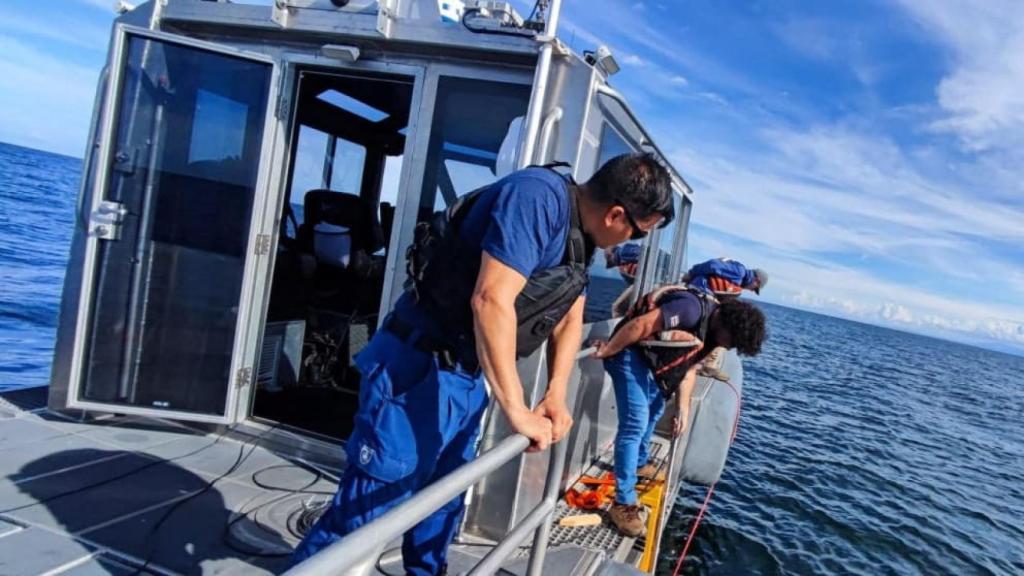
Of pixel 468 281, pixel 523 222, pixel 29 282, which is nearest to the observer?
pixel 523 222

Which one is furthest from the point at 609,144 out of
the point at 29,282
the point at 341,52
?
the point at 29,282

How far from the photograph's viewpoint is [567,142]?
3.14 m

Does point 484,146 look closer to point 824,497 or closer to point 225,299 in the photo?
point 225,299

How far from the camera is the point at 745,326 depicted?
3740 millimetres

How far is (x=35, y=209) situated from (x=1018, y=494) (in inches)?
1245

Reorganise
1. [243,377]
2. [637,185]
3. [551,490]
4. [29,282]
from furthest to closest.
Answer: [29,282], [243,377], [551,490], [637,185]

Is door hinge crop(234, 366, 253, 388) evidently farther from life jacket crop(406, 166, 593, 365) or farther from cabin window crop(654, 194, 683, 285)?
cabin window crop(654, 194, 683, 285)

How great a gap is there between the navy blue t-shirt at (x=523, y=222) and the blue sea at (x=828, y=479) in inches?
228

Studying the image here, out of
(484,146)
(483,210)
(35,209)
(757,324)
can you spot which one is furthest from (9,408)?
(35,209)

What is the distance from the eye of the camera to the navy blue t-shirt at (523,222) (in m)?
1.79

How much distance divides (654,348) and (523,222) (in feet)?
8.10

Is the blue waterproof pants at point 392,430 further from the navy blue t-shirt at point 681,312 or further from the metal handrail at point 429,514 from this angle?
the navy blue t-shirt at point 681,312

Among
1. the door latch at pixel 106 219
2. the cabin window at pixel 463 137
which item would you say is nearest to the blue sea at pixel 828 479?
the door latch at pixel 106 219

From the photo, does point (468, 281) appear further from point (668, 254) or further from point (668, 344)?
point (668, 254)
